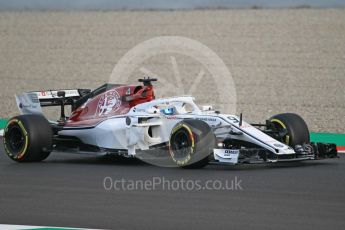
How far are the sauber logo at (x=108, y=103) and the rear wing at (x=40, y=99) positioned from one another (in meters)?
0.97

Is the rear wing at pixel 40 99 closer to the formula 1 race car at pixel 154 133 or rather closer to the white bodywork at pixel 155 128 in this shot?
the formula 1 race car at pixel 154 133

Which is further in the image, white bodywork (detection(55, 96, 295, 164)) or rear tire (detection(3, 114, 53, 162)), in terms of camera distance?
rear tire (detection(3, 114, 53, 162))

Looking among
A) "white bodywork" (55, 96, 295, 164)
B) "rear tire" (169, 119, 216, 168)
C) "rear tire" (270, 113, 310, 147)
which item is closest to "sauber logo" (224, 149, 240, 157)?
"rear tire" (169, 119, 216, 168)

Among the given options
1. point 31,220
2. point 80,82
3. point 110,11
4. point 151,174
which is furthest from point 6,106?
point 110,11

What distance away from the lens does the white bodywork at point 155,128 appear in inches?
526

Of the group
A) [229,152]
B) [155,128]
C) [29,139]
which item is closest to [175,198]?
[229,152]

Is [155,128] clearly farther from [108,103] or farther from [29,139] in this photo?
[29,139]

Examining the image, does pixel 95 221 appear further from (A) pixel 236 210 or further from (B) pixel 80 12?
(B) pixel 80 12

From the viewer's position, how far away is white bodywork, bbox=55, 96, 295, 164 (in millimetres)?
13367

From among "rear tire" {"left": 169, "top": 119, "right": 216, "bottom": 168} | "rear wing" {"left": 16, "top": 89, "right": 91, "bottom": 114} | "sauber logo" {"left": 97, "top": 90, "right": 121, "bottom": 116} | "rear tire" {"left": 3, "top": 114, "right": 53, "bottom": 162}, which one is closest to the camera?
"rear tire" {"left": 169, "top": 119, "right": 216, "bottom": 168}

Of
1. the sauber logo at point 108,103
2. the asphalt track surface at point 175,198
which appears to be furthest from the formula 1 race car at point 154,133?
the asphalt track surface at point 175,198

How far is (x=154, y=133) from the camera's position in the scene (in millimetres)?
14031

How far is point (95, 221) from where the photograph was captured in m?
9.14

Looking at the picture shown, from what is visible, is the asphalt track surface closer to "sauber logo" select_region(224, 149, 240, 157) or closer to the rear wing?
"sauber logo" select_region(224, 149, 240, 157)
